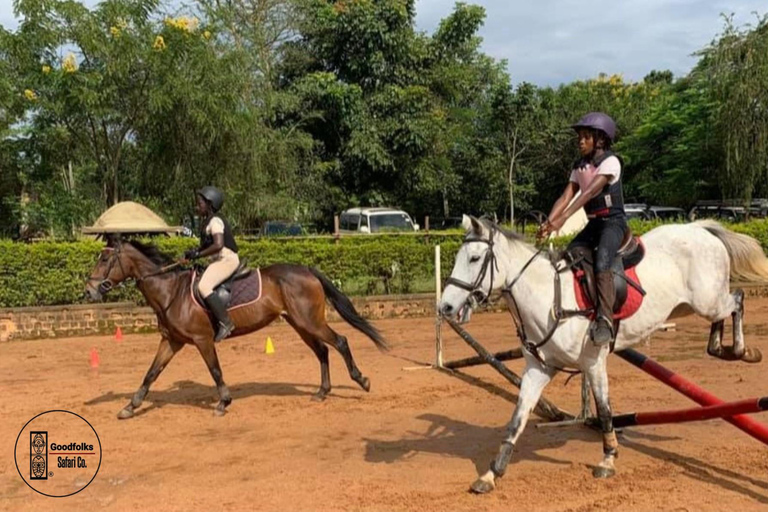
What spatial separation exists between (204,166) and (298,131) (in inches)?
280

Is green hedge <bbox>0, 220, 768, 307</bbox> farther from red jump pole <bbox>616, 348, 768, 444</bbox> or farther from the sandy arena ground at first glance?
red jump pole <bbox>616, 348, 768, 444</bbox>

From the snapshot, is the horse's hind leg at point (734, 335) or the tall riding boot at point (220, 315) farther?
the tall riding boot at point (220, 315)

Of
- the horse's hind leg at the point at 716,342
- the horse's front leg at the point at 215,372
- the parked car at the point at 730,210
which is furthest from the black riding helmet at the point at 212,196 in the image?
the parked car at the point at 730,210

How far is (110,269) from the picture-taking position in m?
8.34

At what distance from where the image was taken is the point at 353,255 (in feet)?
55.5

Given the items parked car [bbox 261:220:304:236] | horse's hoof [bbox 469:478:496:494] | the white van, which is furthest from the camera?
parked car [bbox 261:220:304:236]

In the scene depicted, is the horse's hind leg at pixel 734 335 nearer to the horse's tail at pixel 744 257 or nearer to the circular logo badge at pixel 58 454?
the horse's tail at pixel 744 257

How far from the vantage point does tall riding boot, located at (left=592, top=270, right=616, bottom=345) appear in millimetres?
5449

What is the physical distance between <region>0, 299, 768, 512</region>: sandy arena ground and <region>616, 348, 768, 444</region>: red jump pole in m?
0.39

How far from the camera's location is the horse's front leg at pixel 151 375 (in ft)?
26.8

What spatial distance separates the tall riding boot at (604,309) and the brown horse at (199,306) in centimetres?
390

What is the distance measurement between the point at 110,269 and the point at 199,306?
1152 mm

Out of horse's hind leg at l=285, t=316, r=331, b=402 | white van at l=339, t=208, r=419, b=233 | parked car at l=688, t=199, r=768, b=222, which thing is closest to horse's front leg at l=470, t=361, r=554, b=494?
horse's hind leg at l=285, t=316, r=331, b=402

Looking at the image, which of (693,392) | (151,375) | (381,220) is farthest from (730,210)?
(151,375)
